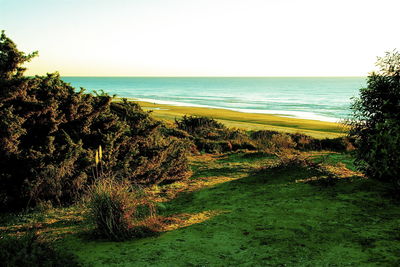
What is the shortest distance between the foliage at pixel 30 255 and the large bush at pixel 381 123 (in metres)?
→ 6.72

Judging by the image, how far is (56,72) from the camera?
9789mm

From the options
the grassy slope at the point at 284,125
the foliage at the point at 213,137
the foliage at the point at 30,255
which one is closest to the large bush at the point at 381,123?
the foliage at the point at 30,255

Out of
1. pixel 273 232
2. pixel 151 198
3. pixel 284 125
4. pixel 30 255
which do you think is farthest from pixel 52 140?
pixel 284 125

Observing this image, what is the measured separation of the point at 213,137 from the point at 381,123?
1392 centimetres

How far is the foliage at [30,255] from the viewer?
446cm

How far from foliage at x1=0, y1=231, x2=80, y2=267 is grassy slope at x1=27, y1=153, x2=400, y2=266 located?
46 cm

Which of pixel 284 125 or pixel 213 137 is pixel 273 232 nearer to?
pixel 213 137

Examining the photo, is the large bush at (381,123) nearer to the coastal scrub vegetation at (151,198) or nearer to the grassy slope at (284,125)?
the coastal scrub vegetation at (151,198)

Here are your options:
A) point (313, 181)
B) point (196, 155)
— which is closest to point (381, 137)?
point (313, 181)

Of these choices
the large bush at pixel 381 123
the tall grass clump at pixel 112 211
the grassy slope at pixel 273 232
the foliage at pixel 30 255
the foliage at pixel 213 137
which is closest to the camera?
the foliage at pixel 30 255

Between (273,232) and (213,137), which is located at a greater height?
(273,232)

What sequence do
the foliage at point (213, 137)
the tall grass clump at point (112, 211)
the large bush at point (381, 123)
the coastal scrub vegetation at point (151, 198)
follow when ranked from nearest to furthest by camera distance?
the coastal scrub vegetation at point (151, 198) < the tall grass clump at point (112, 211) < the large bush at point (381, 123) < the foliage at point (213, 137)

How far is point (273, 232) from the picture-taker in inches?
243

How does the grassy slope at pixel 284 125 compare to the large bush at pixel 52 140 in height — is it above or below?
below
